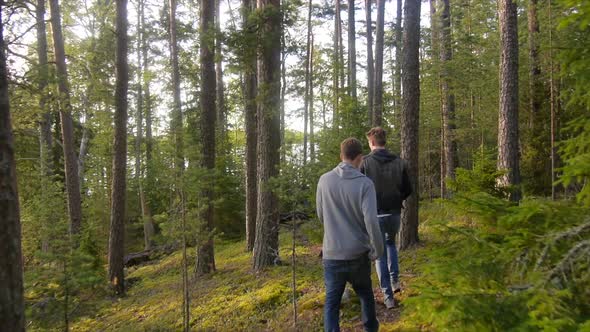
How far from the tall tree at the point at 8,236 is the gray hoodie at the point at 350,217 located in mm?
3506

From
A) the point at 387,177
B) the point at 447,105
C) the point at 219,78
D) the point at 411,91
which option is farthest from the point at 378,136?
the point at 219,78

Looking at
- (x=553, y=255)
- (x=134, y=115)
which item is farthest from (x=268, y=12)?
(x=134, y=115)

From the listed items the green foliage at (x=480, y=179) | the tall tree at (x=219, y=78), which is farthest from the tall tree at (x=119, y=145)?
the green foliage at (x=480, y=179)

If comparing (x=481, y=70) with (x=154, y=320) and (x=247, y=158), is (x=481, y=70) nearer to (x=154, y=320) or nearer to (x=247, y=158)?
(x=247, y=158)

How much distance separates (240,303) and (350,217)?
4.68m

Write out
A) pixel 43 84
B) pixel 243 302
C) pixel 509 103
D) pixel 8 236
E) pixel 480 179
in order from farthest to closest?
1. pixel 43 84
2. pixel 509 103
3. pixel 243 302
4. pixel 480 179
5. pixel 8 236

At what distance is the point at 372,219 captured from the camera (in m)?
3.55

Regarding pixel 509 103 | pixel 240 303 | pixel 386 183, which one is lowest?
pixel 240 303

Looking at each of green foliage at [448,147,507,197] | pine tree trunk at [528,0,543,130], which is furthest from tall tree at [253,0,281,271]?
pine tree trunk at [528,0,543,130]

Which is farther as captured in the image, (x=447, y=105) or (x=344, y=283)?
(x=447, y=105)

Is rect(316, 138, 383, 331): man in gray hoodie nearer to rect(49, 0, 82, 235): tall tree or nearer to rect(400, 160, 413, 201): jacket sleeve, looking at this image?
rect(400, 160, 413, 201): jacket sleeve

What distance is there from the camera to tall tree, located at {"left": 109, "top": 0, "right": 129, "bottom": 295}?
1032 cm

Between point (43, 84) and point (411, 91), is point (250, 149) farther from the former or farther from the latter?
point (43, 84)

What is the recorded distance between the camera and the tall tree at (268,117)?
8.34 m
